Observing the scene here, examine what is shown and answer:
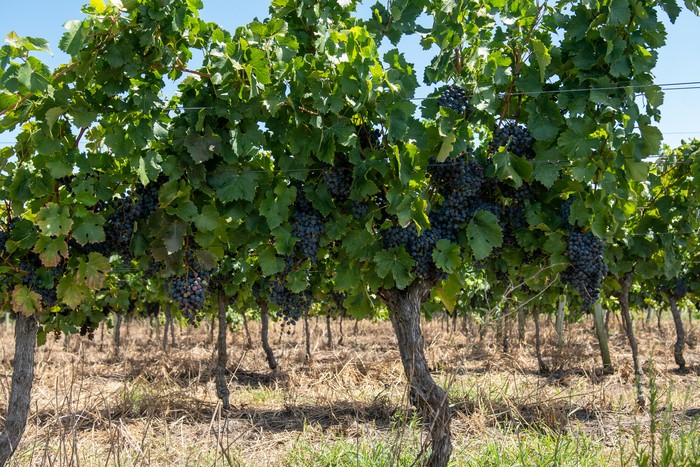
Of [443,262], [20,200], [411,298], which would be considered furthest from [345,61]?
[20,200]

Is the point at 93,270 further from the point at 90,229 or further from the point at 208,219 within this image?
the point at 208,219

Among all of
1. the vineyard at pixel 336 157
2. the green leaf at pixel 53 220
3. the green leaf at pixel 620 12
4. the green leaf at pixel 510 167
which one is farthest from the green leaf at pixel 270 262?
the green leaf at pixel 620 12

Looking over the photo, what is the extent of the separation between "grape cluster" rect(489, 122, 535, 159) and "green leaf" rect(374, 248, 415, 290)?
0.98 meters

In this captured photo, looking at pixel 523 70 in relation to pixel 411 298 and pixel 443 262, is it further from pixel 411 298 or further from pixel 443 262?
pixel 411 298

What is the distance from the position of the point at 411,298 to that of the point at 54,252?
2.17 metres

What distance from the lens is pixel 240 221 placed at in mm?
4133

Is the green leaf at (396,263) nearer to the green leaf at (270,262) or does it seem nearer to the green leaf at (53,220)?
the green leaf at (270,262)

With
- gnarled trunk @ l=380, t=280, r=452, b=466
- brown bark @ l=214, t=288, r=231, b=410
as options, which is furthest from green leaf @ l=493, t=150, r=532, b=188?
brown bark @ l=214, t=288, r=231, b=410

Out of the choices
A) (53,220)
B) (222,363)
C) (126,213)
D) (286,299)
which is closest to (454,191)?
(286,299)

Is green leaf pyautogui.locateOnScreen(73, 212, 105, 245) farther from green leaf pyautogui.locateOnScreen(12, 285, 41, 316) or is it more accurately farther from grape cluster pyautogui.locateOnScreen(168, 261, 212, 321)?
green leaf pyautogui.locateOnScreen(12, 285, 41, 316)

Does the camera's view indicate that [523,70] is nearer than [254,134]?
No

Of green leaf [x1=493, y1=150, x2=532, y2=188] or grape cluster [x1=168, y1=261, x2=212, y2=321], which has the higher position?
green leaf [x1=493, y1=150, x2=532, y2=188]

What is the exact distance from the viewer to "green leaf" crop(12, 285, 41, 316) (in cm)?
390

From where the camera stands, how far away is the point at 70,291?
12.8 ft
